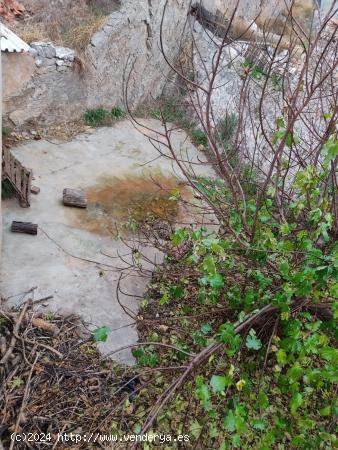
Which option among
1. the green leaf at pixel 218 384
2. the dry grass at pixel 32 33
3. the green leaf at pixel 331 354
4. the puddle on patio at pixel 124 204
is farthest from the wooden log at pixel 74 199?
the green leaf at pixel 331 354

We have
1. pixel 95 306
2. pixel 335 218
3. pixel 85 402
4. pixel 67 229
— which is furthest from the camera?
Answer: pixel 67 229

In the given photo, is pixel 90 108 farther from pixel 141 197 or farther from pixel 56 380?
pixel 56 380

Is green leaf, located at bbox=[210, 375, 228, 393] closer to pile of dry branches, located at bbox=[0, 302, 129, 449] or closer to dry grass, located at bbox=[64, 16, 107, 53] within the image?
pile of dry branches, located at bbox=[0, 302, 129, 449]

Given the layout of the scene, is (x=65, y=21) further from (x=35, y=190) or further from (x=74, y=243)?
(x=74, y=243)

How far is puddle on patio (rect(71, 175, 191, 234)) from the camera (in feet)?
19.5

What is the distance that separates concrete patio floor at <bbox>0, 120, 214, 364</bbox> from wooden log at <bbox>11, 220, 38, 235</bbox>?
0.06 m

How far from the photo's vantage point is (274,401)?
379cm

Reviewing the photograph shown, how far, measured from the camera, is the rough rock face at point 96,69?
7.36m

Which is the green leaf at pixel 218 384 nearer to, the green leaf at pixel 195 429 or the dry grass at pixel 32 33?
the green leaf at pixel 195 429

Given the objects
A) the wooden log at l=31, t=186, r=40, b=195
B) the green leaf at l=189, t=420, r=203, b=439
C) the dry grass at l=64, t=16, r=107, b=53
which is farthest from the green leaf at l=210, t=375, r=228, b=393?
the dry grass at l=64, t=16, r=107, b=53

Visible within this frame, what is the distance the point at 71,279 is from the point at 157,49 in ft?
21.3

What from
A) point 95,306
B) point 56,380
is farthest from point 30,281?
point 56,380

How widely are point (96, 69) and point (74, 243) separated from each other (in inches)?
167

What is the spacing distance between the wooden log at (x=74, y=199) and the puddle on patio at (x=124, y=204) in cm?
9
